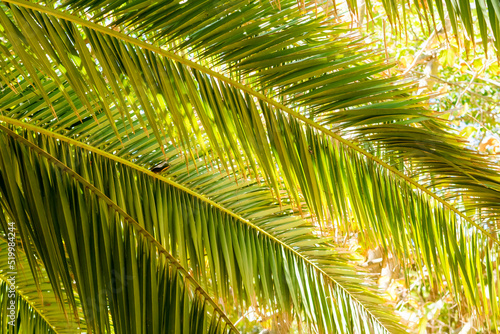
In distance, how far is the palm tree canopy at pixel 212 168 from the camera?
46.9 inches

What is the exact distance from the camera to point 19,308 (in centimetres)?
213

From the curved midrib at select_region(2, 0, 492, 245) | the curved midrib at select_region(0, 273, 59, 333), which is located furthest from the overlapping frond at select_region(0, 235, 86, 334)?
the curved midrib at select_region(2, 0, 492, 245)

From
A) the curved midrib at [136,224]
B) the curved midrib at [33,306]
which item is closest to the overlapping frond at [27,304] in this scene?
the curved midrib at [33,306]

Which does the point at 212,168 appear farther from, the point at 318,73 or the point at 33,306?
the point at 33,306

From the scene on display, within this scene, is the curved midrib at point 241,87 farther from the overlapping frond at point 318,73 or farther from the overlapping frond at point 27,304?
the overlapping frond at point 27,304

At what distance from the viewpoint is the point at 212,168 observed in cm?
175

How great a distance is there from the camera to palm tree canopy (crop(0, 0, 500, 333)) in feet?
3.91

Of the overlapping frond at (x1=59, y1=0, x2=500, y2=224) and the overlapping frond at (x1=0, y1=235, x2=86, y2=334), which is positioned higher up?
the overlapping frond at (x1=59, y1=0, x2=500, y2=224)

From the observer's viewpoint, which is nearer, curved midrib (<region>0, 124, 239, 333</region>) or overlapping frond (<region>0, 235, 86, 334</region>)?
curved midrib (<region>0, 124, 239, 333</region>)

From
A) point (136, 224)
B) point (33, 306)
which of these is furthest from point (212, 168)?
point (33, 306)

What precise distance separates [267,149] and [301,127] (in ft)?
0.61

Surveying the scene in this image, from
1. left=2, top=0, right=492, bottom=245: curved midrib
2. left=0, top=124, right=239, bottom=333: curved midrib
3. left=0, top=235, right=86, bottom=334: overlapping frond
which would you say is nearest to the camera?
left=2, top=0, right=492, bottom=245: curved midrib

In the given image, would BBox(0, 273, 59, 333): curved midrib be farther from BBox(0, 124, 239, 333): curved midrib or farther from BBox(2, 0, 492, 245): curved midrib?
BBox(2, 0, 492, 245): curved midrib

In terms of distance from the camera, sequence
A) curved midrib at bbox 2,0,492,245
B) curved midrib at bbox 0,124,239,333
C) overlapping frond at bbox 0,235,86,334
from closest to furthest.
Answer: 1. curved midrib at bbox 2,0,492,245
2. curved midrib at bbox 0,124,239,333
3. overlapping frond at bbox 0,235,86,334
